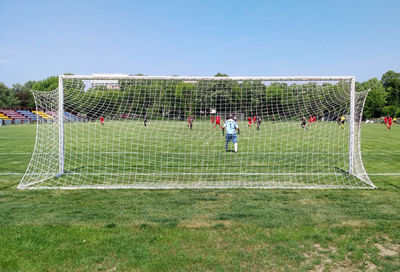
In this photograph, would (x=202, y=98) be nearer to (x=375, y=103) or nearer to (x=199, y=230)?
(x=199, y=230)

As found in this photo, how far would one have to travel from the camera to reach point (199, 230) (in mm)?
4758

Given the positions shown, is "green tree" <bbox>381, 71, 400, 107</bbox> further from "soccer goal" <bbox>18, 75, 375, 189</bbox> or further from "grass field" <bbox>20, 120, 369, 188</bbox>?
"soccer goal" <bbox>18, 75, 375, 189</bbox>

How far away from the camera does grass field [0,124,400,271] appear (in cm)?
Result: 378

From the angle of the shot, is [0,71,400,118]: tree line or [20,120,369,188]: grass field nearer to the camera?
[20,120,369,188]: grass field

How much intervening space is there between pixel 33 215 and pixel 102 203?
1274mm

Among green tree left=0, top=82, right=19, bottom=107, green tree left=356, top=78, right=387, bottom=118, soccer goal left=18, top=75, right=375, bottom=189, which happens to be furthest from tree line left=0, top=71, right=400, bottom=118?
green tree left=0, top=82, right=19, bottom=107

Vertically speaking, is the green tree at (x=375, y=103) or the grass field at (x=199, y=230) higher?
the green tree at (x=375, y=103)

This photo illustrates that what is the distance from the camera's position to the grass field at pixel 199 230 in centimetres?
378

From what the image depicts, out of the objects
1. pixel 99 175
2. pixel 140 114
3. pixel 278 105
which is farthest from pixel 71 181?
pixel 278 105

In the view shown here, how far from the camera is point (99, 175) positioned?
9.30 m

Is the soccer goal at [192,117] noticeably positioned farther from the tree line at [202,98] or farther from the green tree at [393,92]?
the green tree at [393,92]

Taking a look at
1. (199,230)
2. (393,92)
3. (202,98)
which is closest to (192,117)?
(202,98)

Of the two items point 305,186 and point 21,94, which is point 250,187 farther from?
point 21,94

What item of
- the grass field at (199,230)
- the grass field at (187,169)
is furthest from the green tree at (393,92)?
the grass field at (199,230)
